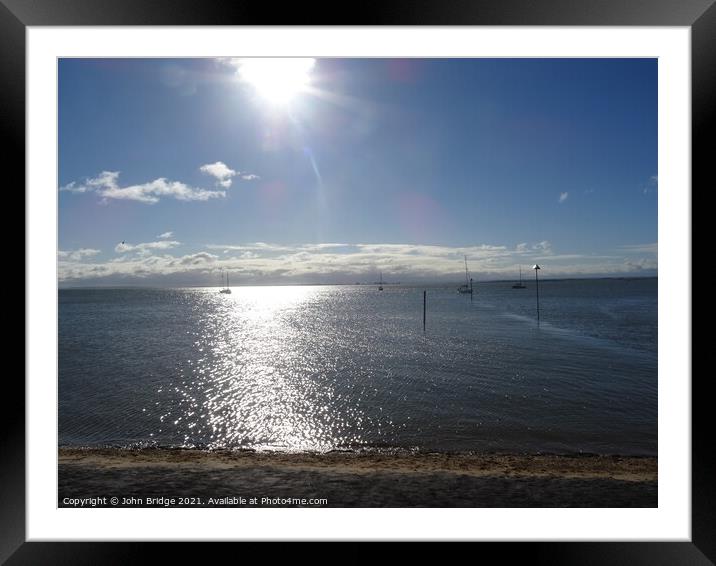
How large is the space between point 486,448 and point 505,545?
4842 millimetres

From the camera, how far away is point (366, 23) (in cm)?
229

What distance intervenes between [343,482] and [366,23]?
430cm

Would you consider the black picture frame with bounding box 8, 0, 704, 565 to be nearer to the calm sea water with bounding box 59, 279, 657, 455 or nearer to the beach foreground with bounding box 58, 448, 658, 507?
the beach foreground with bounding box 58, 448, 658, 507

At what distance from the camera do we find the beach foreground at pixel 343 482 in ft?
12.8

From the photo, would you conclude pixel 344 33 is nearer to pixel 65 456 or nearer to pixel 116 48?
pixel 116 48

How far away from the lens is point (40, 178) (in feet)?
8.30

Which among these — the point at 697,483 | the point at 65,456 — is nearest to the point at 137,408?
the point at 65,456

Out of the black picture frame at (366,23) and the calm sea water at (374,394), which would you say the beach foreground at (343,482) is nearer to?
the black picture frame at (366,23)

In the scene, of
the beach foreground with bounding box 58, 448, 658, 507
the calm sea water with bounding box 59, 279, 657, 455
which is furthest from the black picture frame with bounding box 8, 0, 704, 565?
the calm sea water with bounding box 59, 279, 657, 455

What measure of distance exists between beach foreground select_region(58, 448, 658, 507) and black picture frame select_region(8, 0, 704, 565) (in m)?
1.60

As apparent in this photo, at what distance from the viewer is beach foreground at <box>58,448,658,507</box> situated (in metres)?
3.89

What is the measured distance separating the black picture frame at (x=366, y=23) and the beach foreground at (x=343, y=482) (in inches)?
63.0

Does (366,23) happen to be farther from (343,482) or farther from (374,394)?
(374,394)

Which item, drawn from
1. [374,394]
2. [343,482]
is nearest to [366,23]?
[343,482]
